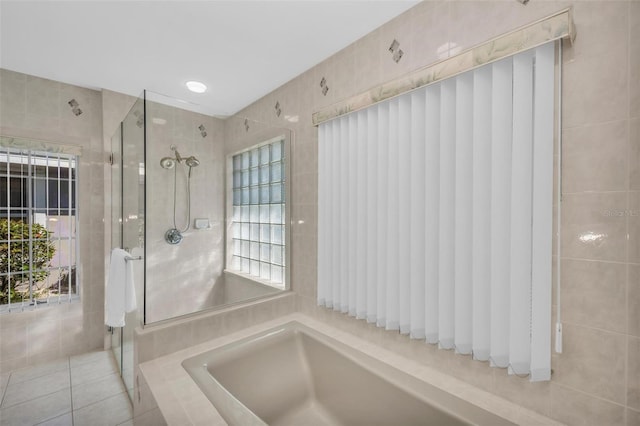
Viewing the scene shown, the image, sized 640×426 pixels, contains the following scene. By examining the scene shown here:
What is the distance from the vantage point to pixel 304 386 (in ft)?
5.72

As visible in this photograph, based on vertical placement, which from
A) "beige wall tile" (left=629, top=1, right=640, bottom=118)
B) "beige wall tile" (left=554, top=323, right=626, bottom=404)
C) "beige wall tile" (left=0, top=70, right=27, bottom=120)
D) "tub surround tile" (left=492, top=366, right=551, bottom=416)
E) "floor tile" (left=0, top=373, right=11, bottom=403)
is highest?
"beige wall tile" (left=0, top=70, right=27, bottom=120)

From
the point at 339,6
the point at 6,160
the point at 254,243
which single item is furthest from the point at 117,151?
the point at 339,6

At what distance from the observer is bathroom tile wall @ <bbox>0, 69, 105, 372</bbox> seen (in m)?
2.26

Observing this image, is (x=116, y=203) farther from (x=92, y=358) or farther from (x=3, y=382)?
(x=3, y=382)

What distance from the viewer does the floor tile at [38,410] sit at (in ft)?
5.72

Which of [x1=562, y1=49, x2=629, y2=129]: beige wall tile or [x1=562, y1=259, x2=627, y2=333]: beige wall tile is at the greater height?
[x1=562, y1=49, x2=629, y2=129]: beige wall tile

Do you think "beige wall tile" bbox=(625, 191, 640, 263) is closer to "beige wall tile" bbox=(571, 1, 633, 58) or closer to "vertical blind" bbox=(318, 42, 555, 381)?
"vertical blind" bbox=(318, 42, 555, 381)

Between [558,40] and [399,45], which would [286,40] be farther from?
[558,40]

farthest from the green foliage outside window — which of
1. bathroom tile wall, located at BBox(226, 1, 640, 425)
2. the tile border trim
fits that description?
bathroom tile wall, located at BBox(226, 1, 640, 425)

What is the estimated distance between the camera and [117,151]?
2.31 m

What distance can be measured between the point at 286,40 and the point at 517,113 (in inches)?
56.4

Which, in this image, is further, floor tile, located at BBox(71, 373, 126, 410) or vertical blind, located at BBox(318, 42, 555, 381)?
floor tile, located at BBox(71, 373, 126, 410)

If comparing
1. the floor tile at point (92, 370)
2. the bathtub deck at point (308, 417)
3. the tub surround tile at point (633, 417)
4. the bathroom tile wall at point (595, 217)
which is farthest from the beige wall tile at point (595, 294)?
the floor tile at point (92, 370)

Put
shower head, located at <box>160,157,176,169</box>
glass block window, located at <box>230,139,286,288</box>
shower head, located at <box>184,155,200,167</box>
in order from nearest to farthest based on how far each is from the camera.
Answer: shower head, located at <box>160,157,176,169</box> → shower head, located at <box>184,155,200,167</box> → glass block window, located at <box>230,139,286,288</box>
